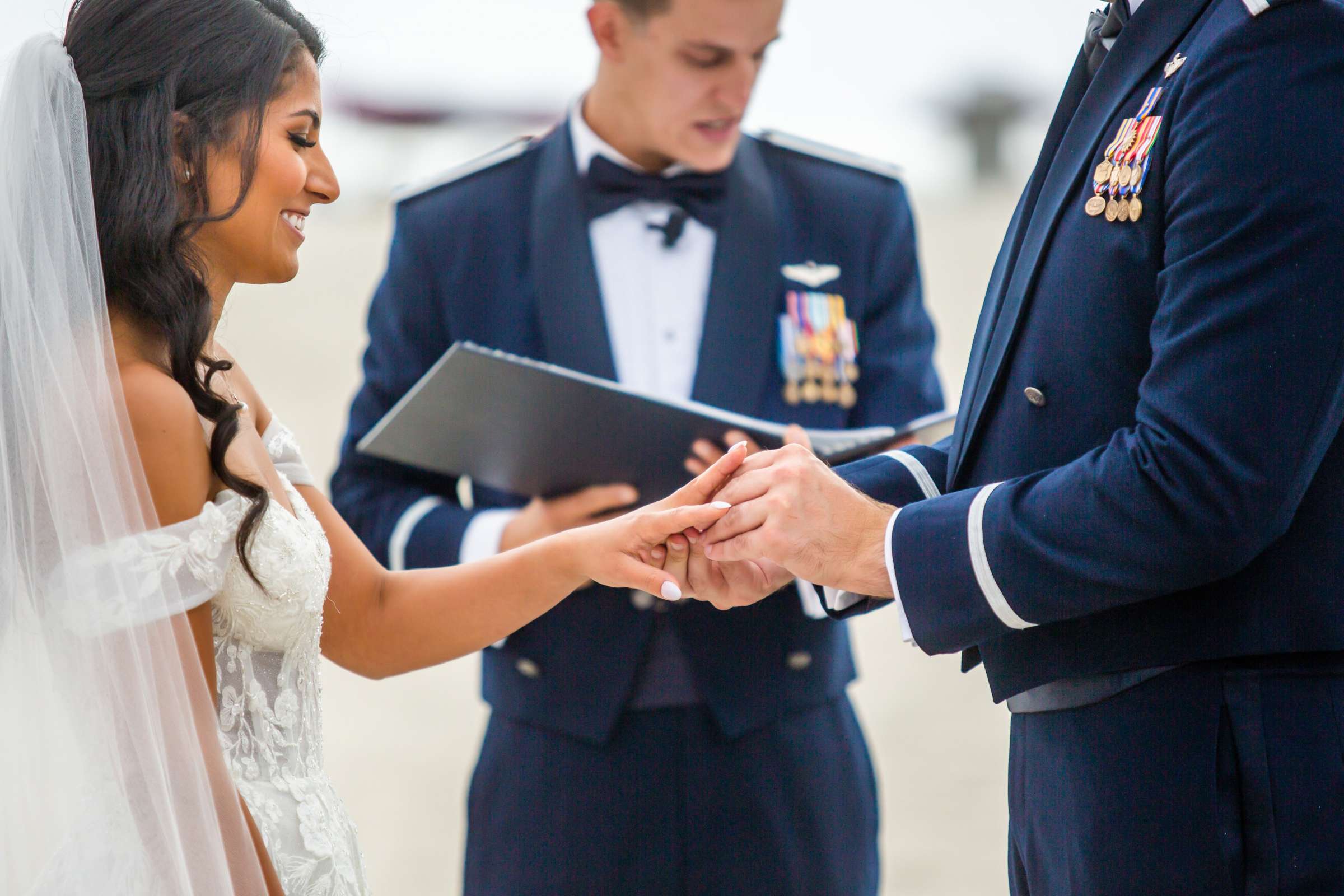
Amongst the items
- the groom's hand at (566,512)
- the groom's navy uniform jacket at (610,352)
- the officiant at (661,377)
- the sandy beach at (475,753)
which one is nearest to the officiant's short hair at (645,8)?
the officiant at (661,377)

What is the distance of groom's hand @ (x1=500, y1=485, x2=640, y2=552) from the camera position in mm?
2289

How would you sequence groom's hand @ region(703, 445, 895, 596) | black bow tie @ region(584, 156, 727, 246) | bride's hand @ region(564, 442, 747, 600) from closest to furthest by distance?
groom's hand @ region(703, 445, 895, 596)
bride's hand @ region(564, 442, 747, 600)
black bow tie @ region(584, 156, 727, 246)

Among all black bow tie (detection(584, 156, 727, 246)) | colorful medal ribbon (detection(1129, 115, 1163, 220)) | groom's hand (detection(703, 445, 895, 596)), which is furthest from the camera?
black bow tie (detection(584, 156, 727, 246))

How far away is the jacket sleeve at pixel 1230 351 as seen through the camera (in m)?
1.38

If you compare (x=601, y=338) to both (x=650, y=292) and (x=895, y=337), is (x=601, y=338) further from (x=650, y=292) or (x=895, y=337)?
(x=895, y=337)

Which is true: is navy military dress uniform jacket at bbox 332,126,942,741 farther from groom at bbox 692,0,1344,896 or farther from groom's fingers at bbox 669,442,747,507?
groom at bbox 692,0,1344,896

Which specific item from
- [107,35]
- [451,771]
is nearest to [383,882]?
[451,771]

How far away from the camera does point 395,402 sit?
252 cm

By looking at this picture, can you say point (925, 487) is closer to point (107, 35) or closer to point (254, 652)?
point (254, 652)

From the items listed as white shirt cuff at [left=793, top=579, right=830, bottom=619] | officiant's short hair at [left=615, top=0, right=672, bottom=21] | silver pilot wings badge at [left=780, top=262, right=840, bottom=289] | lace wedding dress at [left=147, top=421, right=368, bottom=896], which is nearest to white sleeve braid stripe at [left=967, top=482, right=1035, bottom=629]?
white shirt cuff at [left=793, top=579, right=830, bottom=619]

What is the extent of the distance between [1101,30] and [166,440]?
46.7 inches

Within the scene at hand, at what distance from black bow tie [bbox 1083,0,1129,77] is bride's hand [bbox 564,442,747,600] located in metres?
0.66

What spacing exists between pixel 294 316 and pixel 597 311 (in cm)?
948

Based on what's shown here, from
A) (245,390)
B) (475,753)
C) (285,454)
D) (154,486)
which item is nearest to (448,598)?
(285,454)
